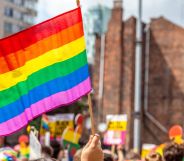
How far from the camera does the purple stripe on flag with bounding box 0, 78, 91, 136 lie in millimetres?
4949

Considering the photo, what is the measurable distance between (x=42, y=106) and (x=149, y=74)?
25133mm

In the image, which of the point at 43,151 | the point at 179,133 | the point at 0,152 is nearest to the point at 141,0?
the point at 179,133

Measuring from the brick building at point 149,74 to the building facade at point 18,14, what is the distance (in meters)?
42.8

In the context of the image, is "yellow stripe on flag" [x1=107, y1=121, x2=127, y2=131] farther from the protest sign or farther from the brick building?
the brick building

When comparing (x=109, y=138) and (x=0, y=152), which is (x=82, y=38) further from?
(x=109, y=138)

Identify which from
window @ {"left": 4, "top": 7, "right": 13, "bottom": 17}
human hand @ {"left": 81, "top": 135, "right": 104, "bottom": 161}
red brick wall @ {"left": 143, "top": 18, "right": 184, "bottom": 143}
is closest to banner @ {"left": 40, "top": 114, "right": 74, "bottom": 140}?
human hand @ {"left": 81, "top": 135, "right": 104, "bottom": 161}

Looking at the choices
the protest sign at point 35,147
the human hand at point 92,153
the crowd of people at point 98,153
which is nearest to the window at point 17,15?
Answer: the crowd of people at point 98,153

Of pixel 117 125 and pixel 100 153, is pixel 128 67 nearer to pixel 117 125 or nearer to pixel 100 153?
pixel 117 125

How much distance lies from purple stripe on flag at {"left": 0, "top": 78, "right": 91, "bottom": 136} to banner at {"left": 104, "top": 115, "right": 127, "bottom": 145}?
24.5ft

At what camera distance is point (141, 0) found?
57.9ft

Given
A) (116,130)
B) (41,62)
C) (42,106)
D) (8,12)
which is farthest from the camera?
(8,12)

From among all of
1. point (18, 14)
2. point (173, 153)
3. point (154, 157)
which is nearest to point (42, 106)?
point (154, 157)

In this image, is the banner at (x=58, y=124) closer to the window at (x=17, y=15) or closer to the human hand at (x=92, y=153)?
the human hand at (x=92, y=153)

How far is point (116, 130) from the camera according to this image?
510 inches
